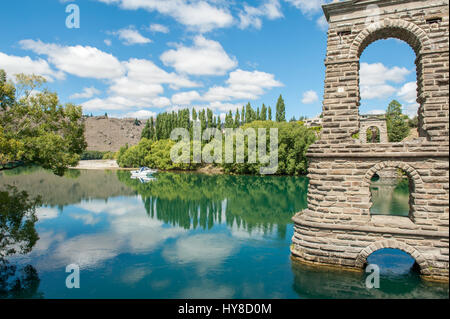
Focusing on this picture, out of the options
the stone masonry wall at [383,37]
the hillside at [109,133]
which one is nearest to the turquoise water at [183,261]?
the stone masonry wall at [383,37]

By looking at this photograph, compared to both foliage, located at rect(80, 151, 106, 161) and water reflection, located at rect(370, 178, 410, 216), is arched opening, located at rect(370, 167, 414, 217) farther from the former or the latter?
foliage, located at rect(80, 151, 106, 161)

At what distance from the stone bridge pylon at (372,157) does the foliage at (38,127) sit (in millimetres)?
8963

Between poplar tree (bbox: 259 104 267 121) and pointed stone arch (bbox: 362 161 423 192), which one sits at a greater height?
poplar tree (bbox: 259 104 267 121)

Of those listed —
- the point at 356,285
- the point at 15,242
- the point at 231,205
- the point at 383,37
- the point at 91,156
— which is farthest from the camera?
the point at 91,156

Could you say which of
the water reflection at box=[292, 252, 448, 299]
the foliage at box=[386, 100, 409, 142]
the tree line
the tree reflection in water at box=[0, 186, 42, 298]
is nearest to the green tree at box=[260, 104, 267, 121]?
the tree line

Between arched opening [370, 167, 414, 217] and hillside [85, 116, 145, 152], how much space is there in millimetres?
124169

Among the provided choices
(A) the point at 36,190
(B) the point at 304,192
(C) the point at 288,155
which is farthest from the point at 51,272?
(C) the point at 288,155

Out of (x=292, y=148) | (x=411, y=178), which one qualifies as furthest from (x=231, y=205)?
(x=292, y=148)

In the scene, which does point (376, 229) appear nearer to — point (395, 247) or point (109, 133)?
point (395, 247)

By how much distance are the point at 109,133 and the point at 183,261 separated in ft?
499

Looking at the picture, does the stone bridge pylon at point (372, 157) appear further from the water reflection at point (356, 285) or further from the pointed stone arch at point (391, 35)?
the water reflection at point (356, 285)

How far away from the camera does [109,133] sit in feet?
501

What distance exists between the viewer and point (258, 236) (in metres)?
15.3

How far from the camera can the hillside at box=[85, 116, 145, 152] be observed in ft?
463
